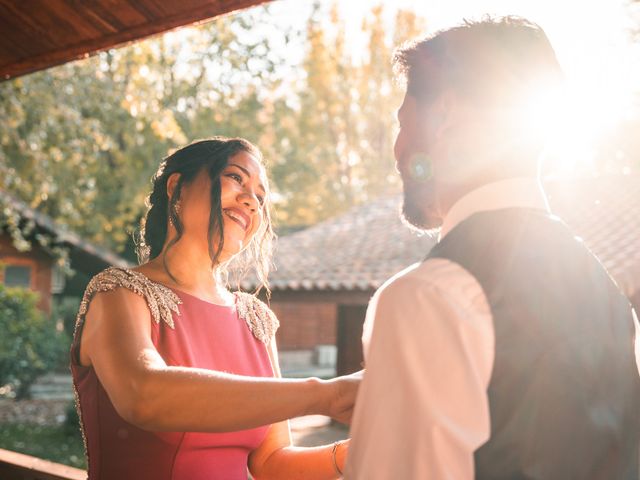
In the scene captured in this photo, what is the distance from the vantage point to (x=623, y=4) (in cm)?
1284

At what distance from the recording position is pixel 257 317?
209 cm

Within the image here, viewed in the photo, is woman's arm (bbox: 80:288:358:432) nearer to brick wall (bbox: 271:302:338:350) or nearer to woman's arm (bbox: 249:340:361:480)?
woman's arm (bbox: 249:340:361:480)

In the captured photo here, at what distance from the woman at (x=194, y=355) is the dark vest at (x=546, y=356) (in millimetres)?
439

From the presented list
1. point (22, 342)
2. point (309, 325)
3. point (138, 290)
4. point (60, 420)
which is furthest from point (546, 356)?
point (309, 325)

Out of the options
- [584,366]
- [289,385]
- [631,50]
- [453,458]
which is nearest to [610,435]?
[584,366]

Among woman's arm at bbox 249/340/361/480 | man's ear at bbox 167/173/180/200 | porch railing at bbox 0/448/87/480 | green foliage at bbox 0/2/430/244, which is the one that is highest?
green foliage at bbox 0/2/430/244

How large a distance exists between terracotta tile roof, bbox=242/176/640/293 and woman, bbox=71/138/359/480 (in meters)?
7.14

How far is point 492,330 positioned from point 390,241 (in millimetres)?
11471

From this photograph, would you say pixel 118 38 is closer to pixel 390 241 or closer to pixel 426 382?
pixel 426 382

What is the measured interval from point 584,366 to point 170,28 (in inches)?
66.9

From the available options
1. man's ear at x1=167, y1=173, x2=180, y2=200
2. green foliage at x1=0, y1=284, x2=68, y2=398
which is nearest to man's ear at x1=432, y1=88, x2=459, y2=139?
man's ear at x1=167, y1=173, x2=180, y2=200

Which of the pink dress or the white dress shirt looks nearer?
the white dress shirt

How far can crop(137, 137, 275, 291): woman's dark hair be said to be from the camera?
1888mm

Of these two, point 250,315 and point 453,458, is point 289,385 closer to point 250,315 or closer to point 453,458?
point 453,458
